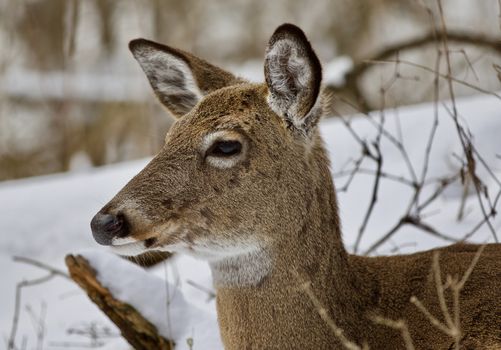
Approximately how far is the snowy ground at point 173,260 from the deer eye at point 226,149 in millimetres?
1092

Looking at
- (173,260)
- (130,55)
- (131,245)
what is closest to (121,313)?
(131,245)

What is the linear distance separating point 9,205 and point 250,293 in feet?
12.3

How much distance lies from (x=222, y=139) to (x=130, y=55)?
1329 cm

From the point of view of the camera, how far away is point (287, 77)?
11.0 ft

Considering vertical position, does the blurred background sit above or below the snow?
above

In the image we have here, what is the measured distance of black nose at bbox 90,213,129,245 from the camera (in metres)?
3.06

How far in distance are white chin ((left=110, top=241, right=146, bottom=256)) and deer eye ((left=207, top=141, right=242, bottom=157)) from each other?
1.31 feet

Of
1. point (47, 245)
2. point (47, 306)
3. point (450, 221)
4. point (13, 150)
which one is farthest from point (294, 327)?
point (13, 150)

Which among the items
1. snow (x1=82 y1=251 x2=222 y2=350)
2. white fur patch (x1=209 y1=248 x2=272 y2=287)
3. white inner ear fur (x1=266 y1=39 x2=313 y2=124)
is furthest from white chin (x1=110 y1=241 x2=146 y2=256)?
snow (x1=82 y1=251 x2=222 y2=350)

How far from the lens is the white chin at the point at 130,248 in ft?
10.2

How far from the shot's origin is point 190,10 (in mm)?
15969

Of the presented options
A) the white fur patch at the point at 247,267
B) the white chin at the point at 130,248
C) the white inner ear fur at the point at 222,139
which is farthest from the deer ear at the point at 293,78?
the white chin at the point at 130,248

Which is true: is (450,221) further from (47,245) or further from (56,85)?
(56,85)

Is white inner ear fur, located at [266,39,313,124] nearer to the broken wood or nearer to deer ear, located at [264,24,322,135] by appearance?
deer ear, located at [264,24,322,135]
